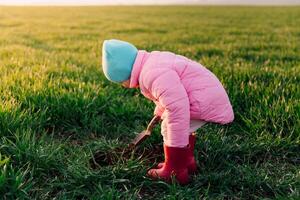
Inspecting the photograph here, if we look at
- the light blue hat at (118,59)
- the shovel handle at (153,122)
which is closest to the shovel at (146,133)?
the shovel handle at (153,122)

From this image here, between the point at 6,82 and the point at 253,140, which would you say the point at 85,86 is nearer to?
the point at 6,82

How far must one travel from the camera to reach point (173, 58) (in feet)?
9.85

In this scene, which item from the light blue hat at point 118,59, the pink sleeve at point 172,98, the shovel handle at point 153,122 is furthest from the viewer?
the shovel handle at point 153,122

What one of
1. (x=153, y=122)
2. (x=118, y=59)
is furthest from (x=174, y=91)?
(x=153, y=122)

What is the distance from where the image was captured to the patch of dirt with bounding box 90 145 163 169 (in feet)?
10.8

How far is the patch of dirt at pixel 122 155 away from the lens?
3303 mm

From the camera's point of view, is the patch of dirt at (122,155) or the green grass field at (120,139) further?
the patch of dirt at (122,155)

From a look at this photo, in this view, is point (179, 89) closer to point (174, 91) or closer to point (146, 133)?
point (174, 91)

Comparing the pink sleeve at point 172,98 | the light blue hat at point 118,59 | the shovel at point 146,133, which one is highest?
the light blue hat at point 118,59

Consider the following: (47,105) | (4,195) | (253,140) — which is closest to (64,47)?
(47,105)

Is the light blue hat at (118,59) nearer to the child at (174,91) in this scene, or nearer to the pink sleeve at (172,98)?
the child at (174,91)

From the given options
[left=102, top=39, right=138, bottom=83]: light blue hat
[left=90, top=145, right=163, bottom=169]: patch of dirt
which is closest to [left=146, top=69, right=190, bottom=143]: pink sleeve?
[left=102, top=39, right=138, bottom=83]: light blue hat

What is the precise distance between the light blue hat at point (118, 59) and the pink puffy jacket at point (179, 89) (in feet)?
0.13

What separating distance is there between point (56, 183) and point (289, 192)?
4.38ft
